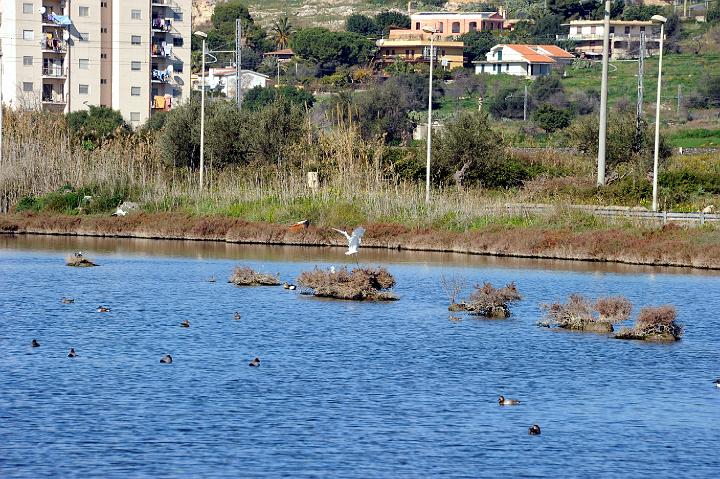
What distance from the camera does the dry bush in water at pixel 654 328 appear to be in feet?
101

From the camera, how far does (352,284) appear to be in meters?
36.1

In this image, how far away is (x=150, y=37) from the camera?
119500mm

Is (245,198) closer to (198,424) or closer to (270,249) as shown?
(270,249)

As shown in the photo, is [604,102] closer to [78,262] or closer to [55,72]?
[78,262]

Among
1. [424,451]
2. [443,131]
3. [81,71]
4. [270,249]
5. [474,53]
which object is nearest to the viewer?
[424,451]

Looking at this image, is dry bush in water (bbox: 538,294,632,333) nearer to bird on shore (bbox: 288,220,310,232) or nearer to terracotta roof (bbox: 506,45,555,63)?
bird on shore (bbox: 288,220,310,232)

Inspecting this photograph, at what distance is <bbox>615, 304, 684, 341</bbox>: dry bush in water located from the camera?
30.7m

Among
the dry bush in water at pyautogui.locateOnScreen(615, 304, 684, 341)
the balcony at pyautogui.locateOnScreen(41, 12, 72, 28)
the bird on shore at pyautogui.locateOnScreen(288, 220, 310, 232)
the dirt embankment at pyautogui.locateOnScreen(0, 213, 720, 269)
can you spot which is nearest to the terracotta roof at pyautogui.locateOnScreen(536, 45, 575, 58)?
the balcony at pyautogui.locateOnScreen(41, 12, 72, 28)

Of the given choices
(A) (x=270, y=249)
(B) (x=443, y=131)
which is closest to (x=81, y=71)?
(B) (x=443, y=131)

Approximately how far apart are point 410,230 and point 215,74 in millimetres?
99911

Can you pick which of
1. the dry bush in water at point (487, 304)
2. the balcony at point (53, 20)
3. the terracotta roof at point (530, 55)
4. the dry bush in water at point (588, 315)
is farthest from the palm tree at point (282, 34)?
the dry bush in water at point (588, 315)

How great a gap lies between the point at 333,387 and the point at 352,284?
38.5 ft

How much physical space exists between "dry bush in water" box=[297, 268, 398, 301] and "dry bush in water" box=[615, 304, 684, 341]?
805 centimetres

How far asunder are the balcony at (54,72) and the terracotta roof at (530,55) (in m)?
57.3
